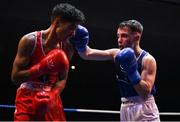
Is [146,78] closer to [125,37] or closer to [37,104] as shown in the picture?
[125,37]

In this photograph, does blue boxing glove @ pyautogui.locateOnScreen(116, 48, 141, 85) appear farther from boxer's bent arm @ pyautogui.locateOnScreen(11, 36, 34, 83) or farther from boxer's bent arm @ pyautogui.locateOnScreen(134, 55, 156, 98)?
boxer's bent arm @ pyautogui.locateOnScreen(11, 36, 34, 83)

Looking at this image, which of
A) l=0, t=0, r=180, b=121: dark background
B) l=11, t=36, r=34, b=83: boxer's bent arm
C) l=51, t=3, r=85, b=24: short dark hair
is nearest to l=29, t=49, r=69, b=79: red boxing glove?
l=11, t=36, r=34, b=83: boxer's bent arm

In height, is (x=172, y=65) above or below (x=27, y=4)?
below

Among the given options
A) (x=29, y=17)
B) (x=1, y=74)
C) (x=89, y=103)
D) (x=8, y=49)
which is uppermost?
(x=29, y=17)

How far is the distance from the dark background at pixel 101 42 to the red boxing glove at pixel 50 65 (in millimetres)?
2749

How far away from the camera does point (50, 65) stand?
6.12 feet

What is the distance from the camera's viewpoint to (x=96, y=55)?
2.60m

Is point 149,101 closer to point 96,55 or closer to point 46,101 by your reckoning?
point 96,55

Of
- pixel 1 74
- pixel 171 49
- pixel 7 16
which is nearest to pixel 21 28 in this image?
pixel 7 16

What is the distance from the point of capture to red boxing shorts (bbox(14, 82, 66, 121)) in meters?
1.86

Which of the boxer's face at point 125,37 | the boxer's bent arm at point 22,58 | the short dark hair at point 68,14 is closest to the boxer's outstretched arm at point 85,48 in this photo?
the boxer's face at point 125,37

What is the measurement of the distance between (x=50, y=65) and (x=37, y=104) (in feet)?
0.67

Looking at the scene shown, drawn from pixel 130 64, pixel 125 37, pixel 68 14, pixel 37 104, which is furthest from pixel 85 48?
pixel 37 104

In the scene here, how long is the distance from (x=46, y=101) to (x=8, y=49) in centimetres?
448
